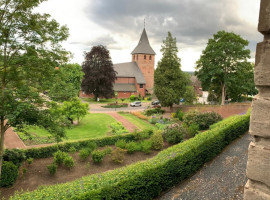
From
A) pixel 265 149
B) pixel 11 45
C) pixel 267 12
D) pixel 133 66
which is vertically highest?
pixel 133 66

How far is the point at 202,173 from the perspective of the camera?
920cm

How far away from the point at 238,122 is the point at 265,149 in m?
12.3

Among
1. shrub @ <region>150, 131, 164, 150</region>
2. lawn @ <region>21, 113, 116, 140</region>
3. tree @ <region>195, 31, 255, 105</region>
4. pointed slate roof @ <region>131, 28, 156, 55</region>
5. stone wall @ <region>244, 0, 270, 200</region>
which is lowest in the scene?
lawn @ <region>21, 113, 116, 140</region>

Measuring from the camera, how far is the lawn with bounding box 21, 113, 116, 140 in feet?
67.3

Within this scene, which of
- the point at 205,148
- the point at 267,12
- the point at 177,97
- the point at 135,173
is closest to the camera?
the point at 267,12

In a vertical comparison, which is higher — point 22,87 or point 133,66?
point 133,66

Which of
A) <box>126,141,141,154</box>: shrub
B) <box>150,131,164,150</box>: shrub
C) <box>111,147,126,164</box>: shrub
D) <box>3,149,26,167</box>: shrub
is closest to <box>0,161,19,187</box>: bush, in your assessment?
<box>3,149,26,167</box>: shrub

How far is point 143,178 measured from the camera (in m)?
7.27

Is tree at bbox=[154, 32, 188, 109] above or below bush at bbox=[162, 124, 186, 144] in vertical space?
above

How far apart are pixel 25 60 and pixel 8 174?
5.85 metres

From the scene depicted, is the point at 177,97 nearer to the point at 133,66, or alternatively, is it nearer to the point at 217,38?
the point at 217,38

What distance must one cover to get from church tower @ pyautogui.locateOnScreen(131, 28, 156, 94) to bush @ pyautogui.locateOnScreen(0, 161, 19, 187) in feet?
171

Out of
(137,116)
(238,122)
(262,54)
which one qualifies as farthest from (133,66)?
(262,54)

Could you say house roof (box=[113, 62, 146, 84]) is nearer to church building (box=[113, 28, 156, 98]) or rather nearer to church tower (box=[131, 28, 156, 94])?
church building (box=[113, 28, 156, 98])
